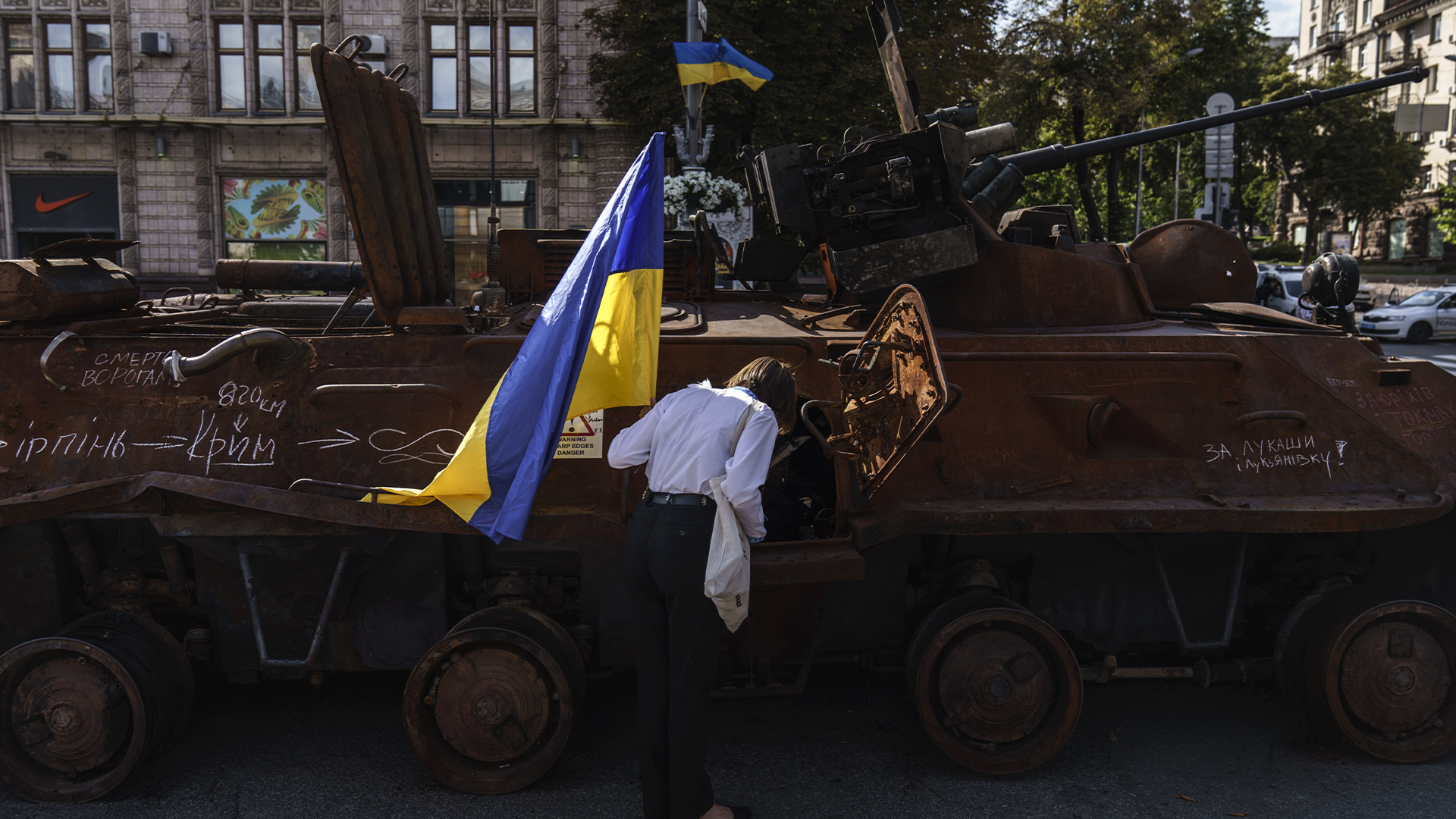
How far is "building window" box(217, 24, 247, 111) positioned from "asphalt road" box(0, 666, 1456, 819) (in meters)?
20.2

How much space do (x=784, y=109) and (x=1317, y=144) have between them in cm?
3058

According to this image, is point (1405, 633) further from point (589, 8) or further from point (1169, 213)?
point (1169, 213)

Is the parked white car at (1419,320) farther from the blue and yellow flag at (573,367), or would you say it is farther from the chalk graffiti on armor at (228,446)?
the chalk graffiti on armor at (228,446)

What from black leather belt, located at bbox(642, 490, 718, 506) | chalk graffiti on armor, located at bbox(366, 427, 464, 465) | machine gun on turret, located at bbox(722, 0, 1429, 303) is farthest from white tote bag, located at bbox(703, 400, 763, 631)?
machine gun on turret, located at bbox(722, 0, 1429, 303)

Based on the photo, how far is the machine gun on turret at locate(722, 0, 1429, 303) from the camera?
4.93 metres

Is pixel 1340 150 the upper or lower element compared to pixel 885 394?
upper

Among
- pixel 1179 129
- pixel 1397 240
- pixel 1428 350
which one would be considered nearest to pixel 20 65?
pixel 1179 129

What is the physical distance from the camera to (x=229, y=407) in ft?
14.3

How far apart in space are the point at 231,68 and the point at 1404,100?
133 ft

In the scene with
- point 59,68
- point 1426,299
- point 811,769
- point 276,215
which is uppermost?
point 59,68

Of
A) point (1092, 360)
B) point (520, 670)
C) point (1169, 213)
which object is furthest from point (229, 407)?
point (1169, 213)

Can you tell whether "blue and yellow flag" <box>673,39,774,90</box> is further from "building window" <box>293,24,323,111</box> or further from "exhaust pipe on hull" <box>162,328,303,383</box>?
"building window" <box>293,24,323,111</box>

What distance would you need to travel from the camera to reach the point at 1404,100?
130 ft

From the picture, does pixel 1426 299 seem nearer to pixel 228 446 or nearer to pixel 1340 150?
pixel 1340 150
